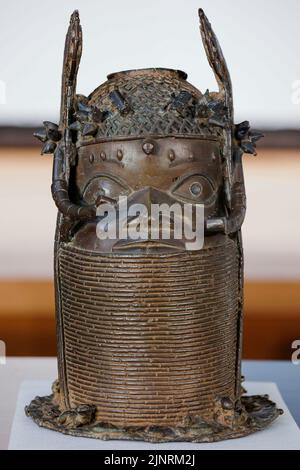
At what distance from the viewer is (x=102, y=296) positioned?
14.5ft

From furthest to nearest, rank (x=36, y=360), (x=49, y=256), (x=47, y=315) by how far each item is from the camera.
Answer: (x=49, y=256) → (x=47, y=315) → (x=36, y=360)

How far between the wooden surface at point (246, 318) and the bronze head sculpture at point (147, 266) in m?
2.49

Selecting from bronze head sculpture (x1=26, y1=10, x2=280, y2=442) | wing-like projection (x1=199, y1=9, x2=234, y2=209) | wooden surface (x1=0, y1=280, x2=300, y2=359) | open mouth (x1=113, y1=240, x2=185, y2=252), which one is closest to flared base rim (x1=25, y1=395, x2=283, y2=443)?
bronze head sculpture (x1=26, y1=10, x2=280, y2=442)

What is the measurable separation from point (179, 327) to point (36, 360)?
69.8 inches

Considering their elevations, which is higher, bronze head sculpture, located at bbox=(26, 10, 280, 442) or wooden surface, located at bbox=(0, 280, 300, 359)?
bronze head sculpture, located at bbox=(26, 10, 280, 442)

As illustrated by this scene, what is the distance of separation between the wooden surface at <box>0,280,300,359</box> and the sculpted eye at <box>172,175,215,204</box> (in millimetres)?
2735

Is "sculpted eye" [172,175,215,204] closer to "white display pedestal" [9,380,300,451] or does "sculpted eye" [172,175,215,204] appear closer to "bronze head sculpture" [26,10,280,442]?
"bronze head sculpture" [26,10,280,442]

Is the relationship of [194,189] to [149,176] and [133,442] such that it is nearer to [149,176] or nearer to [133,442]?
[149,176]

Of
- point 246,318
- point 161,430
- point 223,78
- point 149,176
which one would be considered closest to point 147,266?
point 149,176

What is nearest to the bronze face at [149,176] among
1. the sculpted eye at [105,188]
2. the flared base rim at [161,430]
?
the sculpted eye at [105,188]

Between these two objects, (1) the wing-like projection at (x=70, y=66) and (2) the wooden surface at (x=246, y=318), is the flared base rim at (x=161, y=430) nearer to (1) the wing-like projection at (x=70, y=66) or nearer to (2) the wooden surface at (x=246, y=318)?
(1) the wing-like projection at (x=70, y=66)

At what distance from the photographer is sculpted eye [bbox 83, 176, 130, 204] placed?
445 cm

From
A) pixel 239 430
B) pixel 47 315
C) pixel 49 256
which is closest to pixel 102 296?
pixel 239 430
